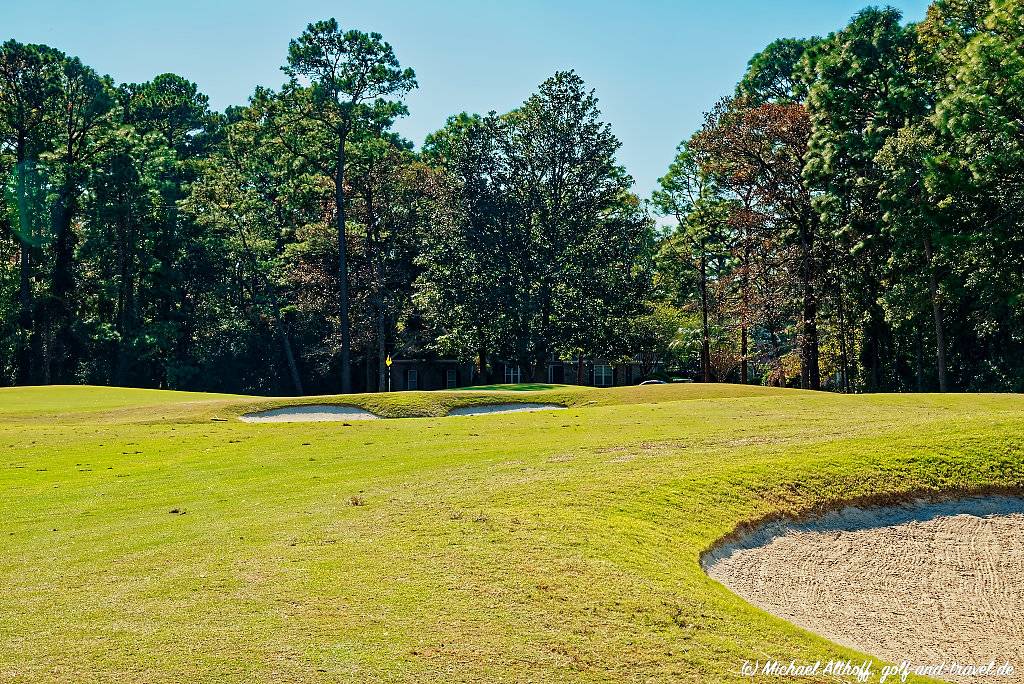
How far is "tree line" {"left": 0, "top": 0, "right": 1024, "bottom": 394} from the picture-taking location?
138ft

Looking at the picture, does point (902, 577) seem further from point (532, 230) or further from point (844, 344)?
point (532, 230)

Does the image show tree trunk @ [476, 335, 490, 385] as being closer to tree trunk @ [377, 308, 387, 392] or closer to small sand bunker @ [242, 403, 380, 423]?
tree trunk @ [377, 308, 387, 392]

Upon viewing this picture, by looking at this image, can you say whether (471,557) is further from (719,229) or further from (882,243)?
(719,229)

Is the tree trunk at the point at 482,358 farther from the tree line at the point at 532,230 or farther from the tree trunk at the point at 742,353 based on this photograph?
the tree trunk at the point at 742,353

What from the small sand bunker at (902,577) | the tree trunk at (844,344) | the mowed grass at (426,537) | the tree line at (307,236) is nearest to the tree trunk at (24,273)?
the tree line at (307,236)

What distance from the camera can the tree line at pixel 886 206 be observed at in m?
38.6

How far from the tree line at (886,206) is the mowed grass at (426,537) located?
20.2 metres

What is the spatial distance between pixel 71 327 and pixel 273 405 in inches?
1496

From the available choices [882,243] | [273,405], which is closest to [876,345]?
[882,243]

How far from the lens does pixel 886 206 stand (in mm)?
42844

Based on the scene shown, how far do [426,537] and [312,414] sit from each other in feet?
60.3

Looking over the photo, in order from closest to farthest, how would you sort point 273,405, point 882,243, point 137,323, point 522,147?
point 273,405 → point 882,243 → point 522,147 → point 137,323

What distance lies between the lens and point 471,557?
9695 mm

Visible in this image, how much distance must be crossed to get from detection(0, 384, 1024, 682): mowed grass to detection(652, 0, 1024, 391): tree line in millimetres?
20167
